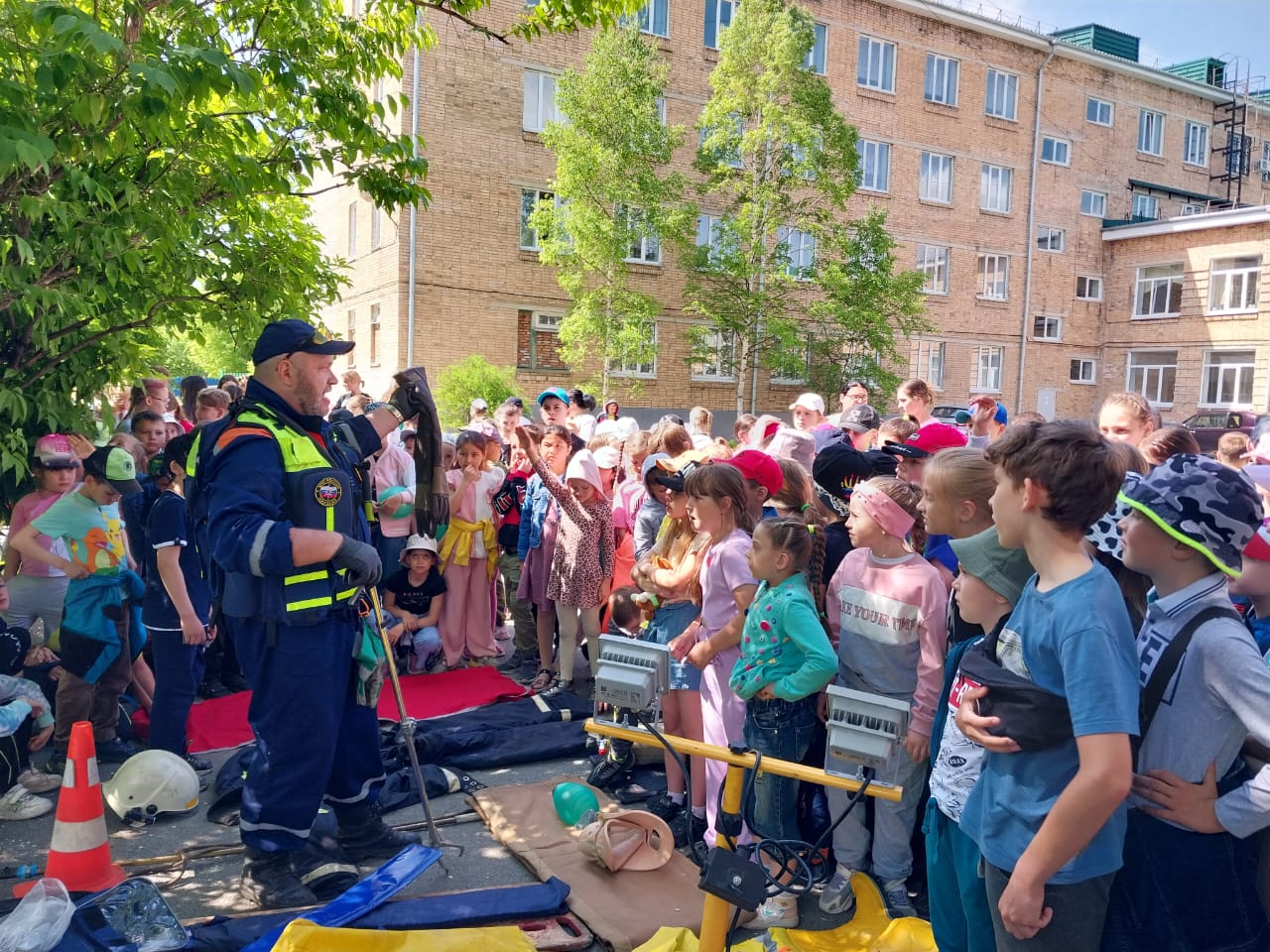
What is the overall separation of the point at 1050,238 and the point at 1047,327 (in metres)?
Answer: 3.20

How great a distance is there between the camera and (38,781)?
16.2 ft

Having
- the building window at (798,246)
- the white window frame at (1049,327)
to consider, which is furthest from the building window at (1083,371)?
the building window at (798,246)

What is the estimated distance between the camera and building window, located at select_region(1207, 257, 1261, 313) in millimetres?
30750

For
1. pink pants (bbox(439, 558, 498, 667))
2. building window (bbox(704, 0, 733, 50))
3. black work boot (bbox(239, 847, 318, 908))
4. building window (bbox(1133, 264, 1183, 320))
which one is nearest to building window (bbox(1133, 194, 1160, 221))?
building window (bbox(1133, 264, 1183, 320))

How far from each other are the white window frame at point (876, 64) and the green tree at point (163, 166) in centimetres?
2559

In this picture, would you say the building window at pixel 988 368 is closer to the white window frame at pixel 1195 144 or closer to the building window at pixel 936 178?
the building window at pixel 936 178

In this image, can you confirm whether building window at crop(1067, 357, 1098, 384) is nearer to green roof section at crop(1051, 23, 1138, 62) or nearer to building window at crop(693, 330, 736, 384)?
green roof section at crop(1051, 23, 1138, 62)

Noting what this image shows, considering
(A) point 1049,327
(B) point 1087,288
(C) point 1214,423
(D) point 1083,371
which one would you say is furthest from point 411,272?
(D) point 1083,371

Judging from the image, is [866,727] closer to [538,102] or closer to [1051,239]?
[538,102]

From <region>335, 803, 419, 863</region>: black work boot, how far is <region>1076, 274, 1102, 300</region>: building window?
35.4 m

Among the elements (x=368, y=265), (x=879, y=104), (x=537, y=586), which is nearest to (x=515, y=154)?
(x=368, y=265)

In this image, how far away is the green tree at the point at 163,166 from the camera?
356 centimetres

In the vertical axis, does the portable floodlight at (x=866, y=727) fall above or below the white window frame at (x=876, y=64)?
below

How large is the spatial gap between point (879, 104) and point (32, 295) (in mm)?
28659
